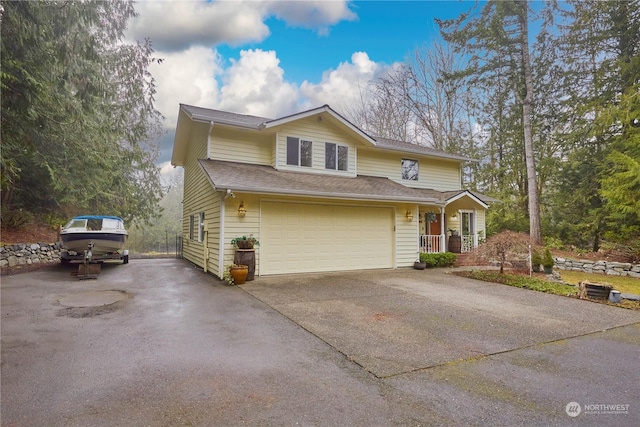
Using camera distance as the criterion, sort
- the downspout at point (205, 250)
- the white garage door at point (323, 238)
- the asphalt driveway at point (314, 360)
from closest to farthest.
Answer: the asphalt driveway at point (314, 360)
the white garage door at point (323, 238)
the downspout at point (205, 250)

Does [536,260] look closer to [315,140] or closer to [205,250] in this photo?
[315,140]

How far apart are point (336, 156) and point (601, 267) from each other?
33.3ft

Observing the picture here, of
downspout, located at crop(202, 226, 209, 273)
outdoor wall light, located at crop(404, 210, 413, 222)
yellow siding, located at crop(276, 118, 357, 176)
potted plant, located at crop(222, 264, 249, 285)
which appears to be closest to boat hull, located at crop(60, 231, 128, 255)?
downspout, located at crop(202, 226, 209, 273)

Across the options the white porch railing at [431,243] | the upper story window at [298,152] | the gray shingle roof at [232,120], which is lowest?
the white porch railing at [431,243]

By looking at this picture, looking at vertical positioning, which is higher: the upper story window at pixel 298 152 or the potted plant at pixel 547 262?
the upper story window at pixel 298 152

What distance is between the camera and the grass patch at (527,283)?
25.7 ft

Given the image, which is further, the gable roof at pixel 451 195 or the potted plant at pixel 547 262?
the gable roof at pixel 451 195

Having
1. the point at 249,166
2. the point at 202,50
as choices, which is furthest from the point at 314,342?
the point at 202,50

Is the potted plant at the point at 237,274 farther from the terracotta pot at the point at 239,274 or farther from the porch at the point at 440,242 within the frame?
the porch at the point at 440,242

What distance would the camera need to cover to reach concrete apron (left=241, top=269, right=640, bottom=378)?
3.98 metres

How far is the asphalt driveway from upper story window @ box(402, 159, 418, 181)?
8.69 m

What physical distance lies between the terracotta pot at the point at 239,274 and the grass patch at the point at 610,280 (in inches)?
362

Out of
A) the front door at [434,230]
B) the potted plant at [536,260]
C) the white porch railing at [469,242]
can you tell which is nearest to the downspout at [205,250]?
the front door at [434,230]

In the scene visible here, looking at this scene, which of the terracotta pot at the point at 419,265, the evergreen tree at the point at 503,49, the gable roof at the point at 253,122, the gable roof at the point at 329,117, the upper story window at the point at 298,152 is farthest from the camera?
the evergreen tree at the point at 503,49
